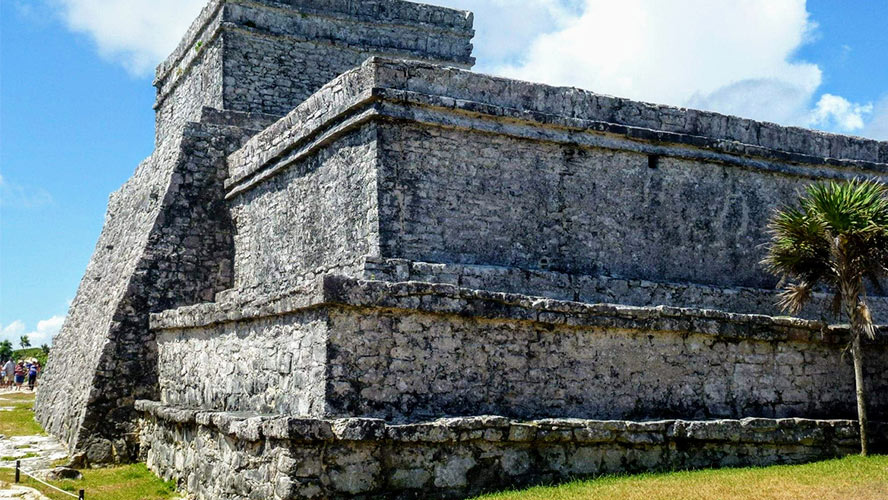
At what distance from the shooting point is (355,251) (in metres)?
9.78

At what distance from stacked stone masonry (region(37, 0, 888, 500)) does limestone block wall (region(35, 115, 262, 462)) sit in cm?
3

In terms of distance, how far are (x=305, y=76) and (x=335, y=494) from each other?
9.64 meters

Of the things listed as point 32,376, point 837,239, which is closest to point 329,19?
point 837,239

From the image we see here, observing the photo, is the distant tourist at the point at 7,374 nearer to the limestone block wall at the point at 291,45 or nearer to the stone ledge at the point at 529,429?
the limestone block wall at the point at 291,45

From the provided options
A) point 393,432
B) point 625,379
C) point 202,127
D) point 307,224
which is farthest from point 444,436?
point 202,127

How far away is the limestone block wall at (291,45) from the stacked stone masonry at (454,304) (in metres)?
1.63

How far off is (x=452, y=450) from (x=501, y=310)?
132cm

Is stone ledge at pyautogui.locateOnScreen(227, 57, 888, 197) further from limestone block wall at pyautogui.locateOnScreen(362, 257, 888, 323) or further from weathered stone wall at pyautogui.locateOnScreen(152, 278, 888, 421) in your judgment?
weathered stone wall at pyautogui.locateOnScreen(152, 278, 888, 421)

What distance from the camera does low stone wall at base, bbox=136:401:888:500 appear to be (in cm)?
749

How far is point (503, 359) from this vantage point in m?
8.44

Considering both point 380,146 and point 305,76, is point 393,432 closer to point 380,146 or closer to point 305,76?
point 380,146

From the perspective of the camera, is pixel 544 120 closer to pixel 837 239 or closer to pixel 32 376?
pixel 837 239

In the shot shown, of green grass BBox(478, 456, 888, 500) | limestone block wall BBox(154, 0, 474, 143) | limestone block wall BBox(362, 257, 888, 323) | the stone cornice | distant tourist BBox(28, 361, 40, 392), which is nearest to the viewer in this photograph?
green grass BBox(478, 456, 888, 500)

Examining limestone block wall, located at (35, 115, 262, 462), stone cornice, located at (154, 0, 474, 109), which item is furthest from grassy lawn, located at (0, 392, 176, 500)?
stone cornice, located at (154, 0, 474, 109)
